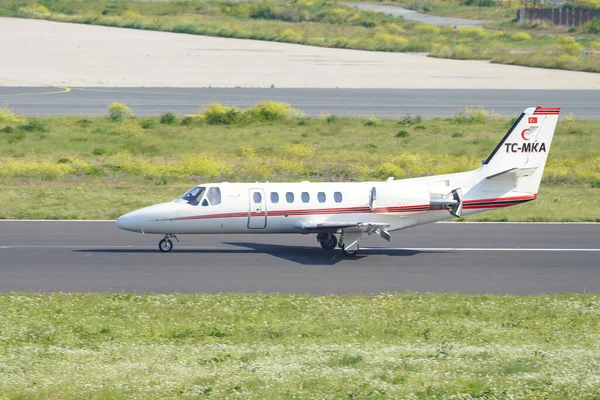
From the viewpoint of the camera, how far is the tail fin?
1056 inches

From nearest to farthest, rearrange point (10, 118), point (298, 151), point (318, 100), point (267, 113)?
1. point (298, 151)
2. point (10, 118)
3. point (267, 113)
4. point (318, 100)

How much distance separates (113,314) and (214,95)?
44.2 meters

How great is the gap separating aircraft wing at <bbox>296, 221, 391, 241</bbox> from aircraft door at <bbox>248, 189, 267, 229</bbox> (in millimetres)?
974

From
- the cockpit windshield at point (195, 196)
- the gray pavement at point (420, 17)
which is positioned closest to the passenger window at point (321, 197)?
the cockpit windshield at point (195, 196)

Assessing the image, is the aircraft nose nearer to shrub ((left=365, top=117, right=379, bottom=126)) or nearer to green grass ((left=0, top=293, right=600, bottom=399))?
green grass ((left=0, top=293, right=600, bottom=399))

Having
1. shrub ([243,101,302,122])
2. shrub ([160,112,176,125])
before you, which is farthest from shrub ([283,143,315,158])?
shrub ([160,112,176,125])

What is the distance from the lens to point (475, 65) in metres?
81.2

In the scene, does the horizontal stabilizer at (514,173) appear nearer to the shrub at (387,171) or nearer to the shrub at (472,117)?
the shrub at (387,171)

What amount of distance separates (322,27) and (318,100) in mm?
48859

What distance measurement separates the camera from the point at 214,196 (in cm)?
2591

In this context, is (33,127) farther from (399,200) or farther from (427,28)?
(427,28)

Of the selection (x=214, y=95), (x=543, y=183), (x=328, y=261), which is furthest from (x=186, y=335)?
(x=214, y=95)

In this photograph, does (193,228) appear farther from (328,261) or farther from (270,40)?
(270,40)

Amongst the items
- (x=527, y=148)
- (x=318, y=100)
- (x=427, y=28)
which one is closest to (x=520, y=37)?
(x=427, y=28)
